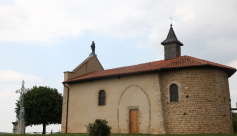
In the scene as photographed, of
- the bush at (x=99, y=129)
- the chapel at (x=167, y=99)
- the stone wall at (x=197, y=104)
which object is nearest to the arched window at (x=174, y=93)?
the chapel at (x=167, y=99)

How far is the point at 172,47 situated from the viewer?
26.5 meters

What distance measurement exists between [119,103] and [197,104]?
22.4 feet

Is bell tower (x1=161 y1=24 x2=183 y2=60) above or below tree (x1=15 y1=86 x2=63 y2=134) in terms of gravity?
above

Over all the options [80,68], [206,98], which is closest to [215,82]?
[206,98]

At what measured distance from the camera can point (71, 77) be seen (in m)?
28.8

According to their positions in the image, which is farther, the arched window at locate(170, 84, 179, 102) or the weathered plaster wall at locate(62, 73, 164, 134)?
the weathered plaster wall at locate(62, 73, 164, 134)

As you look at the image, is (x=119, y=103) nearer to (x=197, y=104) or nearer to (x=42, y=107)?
(x=197, y=104)

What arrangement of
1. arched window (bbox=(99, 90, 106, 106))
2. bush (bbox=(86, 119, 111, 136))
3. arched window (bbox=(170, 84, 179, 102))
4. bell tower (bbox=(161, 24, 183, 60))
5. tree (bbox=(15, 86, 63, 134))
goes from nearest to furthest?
bush (bbox=(86, 119, 111, 136))
arched window (bbox=(170, 84, 179, 102))
arched window (bbox=(99, 90, 106, 106))
bell tower (bbox=(161, 24, 183, 60))
tree (bbox=(15, 86, 63, 134))

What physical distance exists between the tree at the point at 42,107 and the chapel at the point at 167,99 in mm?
9926

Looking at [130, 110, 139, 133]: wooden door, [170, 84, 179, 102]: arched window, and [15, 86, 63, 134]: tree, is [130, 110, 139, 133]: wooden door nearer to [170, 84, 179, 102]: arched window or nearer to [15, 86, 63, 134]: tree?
[170, 84, 179, 102]: arched window

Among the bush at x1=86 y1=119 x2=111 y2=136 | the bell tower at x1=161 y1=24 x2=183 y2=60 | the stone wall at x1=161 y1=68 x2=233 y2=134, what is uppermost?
the bell tower at x1=161 y1=24 x2=183 y2=60

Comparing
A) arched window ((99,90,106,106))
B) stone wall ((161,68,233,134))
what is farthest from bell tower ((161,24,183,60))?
arched window ((99,90,106,106))

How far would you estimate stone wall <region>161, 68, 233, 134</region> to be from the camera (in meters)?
20.2

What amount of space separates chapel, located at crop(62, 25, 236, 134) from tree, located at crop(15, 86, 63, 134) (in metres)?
9.93
